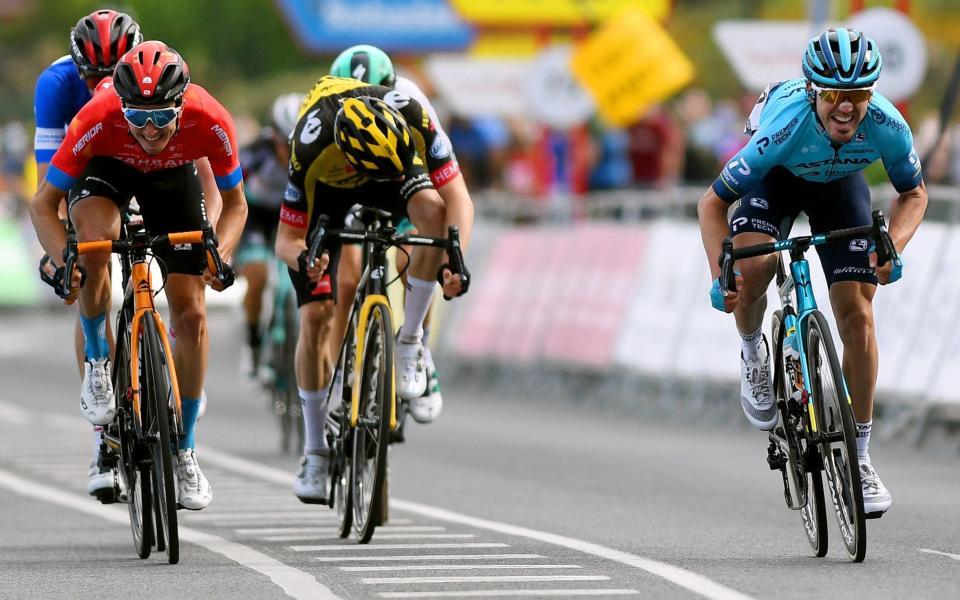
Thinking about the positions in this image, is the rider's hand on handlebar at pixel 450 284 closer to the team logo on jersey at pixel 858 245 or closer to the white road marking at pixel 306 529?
the white road marking at pixel 306 529

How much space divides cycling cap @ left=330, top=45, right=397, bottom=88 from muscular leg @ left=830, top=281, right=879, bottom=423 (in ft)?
9.05

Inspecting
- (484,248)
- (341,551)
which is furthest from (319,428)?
(484,248)

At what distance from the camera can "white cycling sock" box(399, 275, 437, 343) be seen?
10609mm

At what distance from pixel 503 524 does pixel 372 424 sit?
1.18 metres

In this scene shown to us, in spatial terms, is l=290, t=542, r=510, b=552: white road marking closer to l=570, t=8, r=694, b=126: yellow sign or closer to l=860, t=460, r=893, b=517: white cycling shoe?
l=860, t=460, r=893, b=517: white cycling shoe

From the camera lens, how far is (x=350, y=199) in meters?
10.6

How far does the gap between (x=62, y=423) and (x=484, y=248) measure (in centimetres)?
583

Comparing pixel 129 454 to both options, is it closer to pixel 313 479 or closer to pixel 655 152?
pixel 313 479

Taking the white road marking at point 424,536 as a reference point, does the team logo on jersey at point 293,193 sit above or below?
above

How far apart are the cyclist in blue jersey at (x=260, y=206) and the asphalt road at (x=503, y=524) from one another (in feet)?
2.74

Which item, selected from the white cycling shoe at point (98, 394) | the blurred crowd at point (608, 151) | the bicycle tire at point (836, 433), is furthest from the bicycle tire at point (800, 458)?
the blurred crowd at point (608, 151)

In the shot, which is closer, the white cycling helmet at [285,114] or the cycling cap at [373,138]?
the cycling cap at [373,138]

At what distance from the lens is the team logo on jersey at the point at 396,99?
10.2 m

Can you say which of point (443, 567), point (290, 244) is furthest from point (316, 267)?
point (443, 567)
